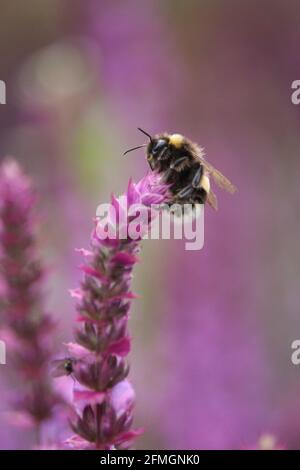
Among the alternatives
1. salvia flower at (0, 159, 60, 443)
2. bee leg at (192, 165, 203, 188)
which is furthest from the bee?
salvia flower at (0, 159, 60, 443)

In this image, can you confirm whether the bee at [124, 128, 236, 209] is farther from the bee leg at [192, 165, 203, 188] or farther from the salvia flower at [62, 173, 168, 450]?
the salvia flower at [62, 173, 168, 450]

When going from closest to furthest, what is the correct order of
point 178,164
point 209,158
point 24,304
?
point 24,304
point 178,164
point 209,158

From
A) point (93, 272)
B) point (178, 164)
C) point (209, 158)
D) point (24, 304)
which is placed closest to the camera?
point (93, 272)

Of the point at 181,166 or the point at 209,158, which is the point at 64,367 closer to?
the point at 181,166

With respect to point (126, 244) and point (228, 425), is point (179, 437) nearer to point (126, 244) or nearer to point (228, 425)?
point (228, 425)

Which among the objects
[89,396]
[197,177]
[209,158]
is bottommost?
[89,396]

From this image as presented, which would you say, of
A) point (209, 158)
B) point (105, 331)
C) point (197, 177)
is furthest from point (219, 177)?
point (209, 158)

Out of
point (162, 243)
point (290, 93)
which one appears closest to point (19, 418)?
point (162, 243)
